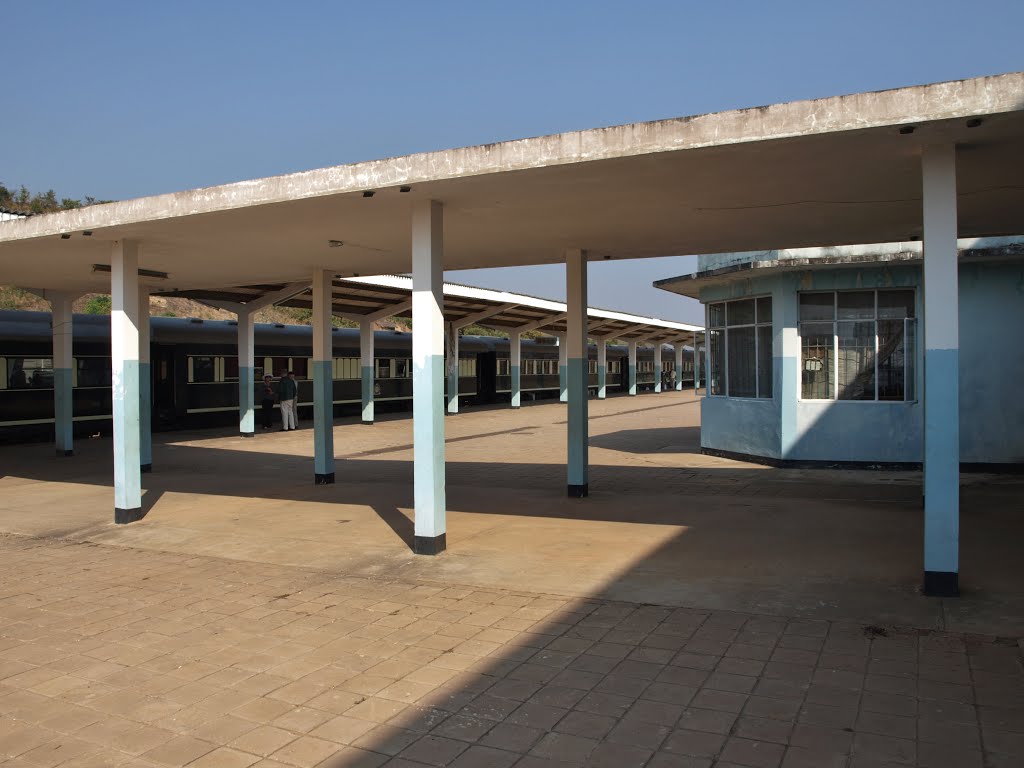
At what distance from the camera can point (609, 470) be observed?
46.0ft

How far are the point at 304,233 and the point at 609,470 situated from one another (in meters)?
7.06

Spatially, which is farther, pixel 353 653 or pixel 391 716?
pixel 353 653

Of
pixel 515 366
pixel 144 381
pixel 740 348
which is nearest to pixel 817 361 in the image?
pixel 740 348

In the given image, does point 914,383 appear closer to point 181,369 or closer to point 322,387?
point 322,387

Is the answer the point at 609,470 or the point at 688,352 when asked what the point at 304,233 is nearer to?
the point at 609,470

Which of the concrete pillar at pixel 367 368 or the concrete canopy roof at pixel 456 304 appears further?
the concrete pillar at pixel 367 368

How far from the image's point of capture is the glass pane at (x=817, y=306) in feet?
44.1

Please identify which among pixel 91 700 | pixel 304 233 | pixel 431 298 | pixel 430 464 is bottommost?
pixel 91 700

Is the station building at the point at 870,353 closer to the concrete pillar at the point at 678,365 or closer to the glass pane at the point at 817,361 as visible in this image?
the glass pane at the point at 817,361

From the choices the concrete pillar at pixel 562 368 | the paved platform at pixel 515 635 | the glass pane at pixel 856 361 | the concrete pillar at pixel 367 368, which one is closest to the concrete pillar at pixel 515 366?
the concrete pillar at pixel 562 368

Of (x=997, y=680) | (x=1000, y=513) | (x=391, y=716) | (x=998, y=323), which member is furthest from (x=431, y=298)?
(x=998, y=323)

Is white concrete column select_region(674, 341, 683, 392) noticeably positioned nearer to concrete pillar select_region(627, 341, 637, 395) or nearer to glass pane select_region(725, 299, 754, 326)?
concrete pillar select_region(627, 341, 637, 395)

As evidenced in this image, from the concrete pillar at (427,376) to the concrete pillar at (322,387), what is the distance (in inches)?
191

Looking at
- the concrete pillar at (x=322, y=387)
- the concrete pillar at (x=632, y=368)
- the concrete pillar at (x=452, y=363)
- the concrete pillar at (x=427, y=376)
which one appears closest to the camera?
the concrete pillar at (x=427, y=376)
